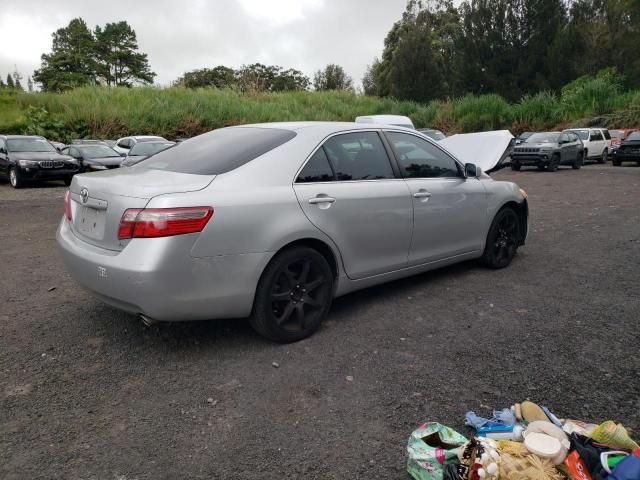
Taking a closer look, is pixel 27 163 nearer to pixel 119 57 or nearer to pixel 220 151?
pixel 220 151

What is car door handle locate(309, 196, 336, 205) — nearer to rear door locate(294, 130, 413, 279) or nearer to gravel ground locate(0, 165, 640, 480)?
rear door locate(294, 130, 413, 279)

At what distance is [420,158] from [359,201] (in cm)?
103

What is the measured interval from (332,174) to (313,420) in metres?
1.89

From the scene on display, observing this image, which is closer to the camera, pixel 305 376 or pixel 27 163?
pixel 305 376

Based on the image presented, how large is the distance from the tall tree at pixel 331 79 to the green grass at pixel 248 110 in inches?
1379

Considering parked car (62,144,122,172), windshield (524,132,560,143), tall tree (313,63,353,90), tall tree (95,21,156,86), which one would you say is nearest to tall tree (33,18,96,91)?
tall tree (95,21,156,86)

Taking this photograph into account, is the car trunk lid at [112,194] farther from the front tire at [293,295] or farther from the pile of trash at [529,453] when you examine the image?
the pile of trash at [529,453]

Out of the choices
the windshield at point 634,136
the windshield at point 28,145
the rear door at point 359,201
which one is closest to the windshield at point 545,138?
the windshield at point 634,136

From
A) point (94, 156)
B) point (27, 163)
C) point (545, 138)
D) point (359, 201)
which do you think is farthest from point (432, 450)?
point (545, 138)

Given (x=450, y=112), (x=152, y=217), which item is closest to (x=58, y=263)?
(x=152, y=217)

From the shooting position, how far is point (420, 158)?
4789mm

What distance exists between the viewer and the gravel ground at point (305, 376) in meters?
2.55

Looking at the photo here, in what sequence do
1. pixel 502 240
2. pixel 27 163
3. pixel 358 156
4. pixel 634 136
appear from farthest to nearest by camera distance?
pixel 634 136 < pixel 27 163 < pixel 502 240 < pixel 358 156

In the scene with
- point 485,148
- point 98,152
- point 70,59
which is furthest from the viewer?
point 70,59
